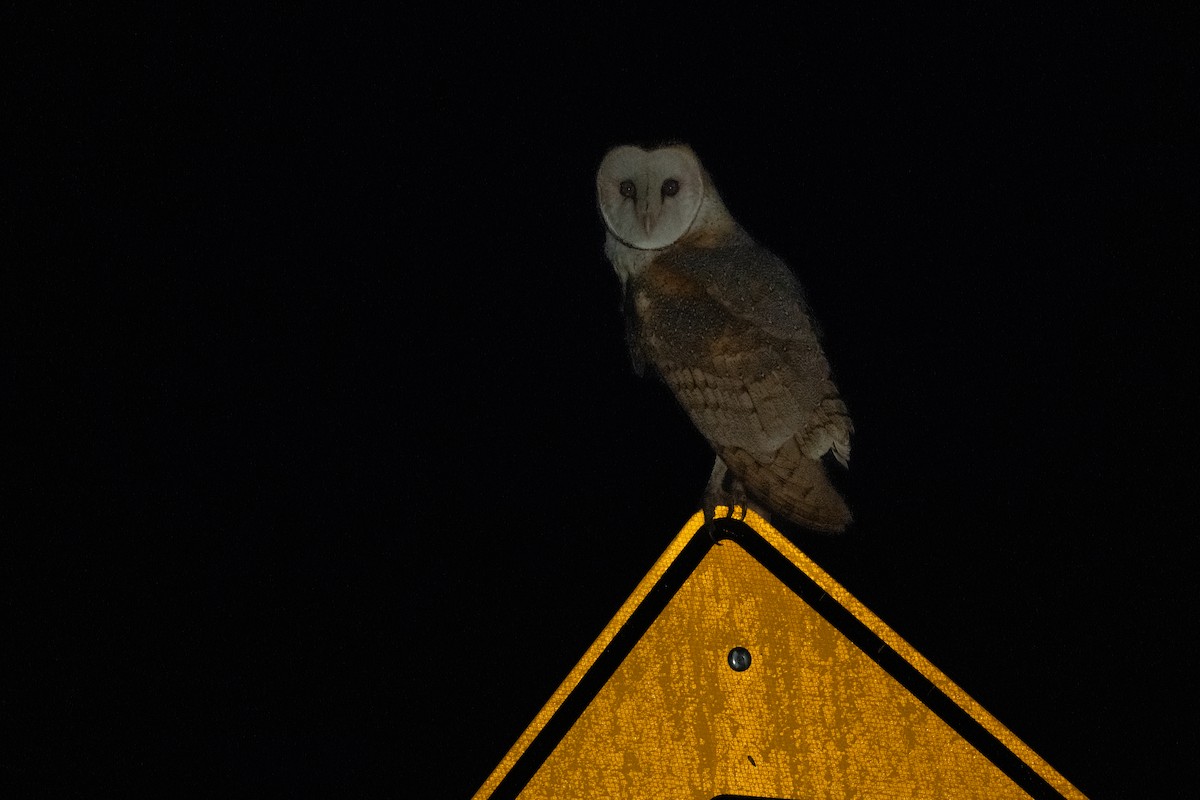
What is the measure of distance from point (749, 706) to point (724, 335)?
64 centimetres

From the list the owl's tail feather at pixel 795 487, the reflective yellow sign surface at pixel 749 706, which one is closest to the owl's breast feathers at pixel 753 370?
the owl's tail feather at pixel 795 487

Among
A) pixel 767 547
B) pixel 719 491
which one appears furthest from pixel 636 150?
pixel 767 547

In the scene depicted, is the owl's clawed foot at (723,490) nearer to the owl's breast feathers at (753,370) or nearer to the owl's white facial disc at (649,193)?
the owl's breast feathers at (753,370)

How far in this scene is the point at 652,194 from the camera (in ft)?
4.47

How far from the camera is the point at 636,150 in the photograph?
4.42ft

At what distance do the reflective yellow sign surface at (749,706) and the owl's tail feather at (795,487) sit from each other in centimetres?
44

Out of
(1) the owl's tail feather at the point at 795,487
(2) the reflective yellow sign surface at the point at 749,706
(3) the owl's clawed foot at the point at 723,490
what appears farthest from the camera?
(3) the owl's clawed foot at the point at 723,490

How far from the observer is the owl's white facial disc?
136 cm

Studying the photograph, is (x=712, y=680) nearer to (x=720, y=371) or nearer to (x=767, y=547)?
(x=767, y=547)

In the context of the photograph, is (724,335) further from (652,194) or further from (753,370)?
(652,194)

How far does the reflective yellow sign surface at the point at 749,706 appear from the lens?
714 millimetres

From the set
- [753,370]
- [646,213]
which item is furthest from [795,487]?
[646,213]

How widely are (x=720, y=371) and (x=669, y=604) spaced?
0.58 meters

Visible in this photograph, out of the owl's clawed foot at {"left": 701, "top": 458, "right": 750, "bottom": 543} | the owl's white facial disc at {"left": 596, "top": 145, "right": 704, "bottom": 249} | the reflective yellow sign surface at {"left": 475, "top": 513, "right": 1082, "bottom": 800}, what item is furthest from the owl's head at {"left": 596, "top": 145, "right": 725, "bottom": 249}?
the reflective yellow sign surface at {"left": 475, "top": 513, "right": 1082, "bottom": 800}
